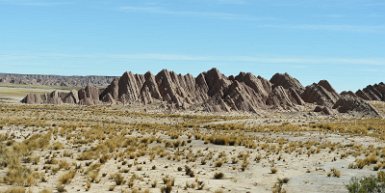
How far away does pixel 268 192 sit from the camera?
20281 mm

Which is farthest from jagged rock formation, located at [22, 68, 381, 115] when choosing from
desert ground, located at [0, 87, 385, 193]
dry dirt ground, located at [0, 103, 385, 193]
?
dry dirt ground, located at [0, 103, 385, 193]

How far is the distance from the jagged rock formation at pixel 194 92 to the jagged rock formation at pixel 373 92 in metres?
26.1

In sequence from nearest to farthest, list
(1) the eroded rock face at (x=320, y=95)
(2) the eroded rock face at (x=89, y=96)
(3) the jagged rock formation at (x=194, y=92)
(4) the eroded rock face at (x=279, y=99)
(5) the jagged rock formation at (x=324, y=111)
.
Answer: (5) the jagged rock formation at (x=324, y=111)
(3) the jagged rock formation at (x=194, y=92)
(4) the eroded rock face at (x=279, y=99)
(2) the eroded rock face at (x=89, y=96)
(1) the eroded rock face at (x=320, y=95)

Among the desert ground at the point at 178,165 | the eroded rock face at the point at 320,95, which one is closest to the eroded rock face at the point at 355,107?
the eroded rock face at the point at 320,95

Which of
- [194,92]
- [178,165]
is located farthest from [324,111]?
[178,165]

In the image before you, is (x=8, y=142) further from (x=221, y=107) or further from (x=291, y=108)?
(x=291, y=108)

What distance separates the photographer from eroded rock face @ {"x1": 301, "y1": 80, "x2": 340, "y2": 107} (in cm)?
11484

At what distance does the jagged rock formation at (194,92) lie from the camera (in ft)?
346

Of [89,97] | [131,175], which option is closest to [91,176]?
[131,175]

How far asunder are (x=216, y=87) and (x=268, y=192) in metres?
91.9

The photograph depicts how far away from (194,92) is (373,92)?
2453 inches

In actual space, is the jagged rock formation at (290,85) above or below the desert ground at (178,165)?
above

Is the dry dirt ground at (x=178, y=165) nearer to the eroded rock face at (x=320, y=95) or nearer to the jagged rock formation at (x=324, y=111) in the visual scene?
the jagged rock formation at (x=324, y=111)

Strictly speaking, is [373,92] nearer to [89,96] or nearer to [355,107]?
[355,107]
